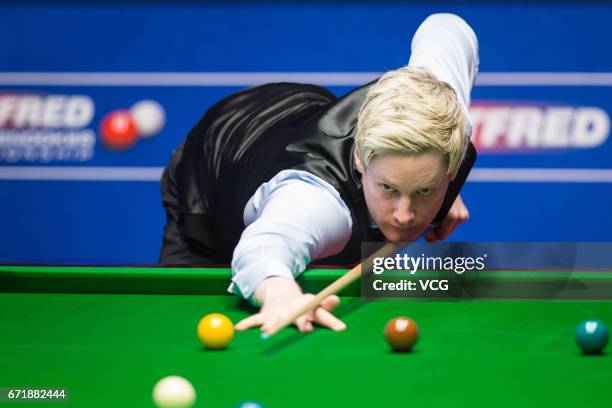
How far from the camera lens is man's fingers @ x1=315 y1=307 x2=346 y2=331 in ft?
7.08

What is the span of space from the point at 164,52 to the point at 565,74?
207 cm

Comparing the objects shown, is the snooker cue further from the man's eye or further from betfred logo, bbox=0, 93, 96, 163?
betfred logo, bbox=0, 93, 96, 163

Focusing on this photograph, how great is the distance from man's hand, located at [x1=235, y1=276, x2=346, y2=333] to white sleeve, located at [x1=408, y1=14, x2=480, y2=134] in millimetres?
1024

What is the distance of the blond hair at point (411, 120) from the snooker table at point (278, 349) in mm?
366

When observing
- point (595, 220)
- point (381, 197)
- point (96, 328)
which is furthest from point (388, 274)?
point (595, 220)

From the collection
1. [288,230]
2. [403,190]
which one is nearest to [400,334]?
[288,230]

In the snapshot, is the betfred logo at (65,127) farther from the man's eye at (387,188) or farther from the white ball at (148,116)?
the man's eye at (387,188)

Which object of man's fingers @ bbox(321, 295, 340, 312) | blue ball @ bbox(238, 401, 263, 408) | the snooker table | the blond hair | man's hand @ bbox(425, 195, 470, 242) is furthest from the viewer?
man's hand @ bbox(425, 195, 470, 242)

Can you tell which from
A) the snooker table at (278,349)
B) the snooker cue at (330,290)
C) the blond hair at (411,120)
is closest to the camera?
the snooker table at (278,349)

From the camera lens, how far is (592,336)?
193 centimetres

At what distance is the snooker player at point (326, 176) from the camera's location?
246 centimetres

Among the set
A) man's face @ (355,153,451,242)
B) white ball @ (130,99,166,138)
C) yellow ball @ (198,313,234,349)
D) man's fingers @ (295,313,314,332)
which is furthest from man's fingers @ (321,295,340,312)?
white ball @ (130,99,166,138)

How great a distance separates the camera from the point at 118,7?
5.25 m

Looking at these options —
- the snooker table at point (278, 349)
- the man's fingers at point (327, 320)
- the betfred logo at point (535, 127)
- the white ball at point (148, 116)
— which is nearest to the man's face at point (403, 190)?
the snooker table at point (278, 349)
